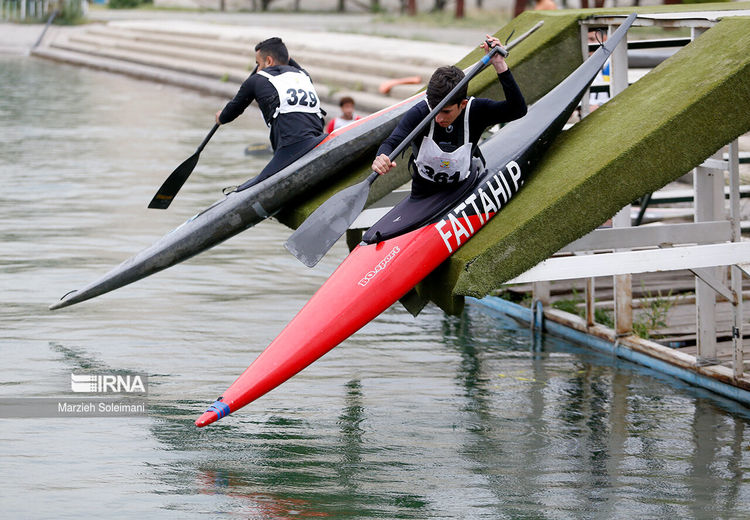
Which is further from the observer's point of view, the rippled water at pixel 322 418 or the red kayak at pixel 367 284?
the red kayak at pixel 367 284

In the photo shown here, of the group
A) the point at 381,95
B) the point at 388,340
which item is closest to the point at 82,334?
the point at 388,340

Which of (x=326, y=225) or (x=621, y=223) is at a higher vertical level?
(x=326, y=225)

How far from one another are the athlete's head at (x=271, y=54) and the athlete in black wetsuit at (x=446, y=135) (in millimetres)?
2820

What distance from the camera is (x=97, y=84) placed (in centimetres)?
3372

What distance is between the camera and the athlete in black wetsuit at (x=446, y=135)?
809cm

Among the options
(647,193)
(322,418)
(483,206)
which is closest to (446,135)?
(483,206)

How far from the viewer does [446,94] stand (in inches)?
316

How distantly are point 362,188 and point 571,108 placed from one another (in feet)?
5.53

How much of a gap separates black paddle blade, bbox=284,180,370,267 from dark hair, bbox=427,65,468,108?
2.45 feet

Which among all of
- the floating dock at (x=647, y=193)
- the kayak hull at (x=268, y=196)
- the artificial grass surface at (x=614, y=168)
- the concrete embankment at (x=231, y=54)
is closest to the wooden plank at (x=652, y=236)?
the floating dock at (x=647, y=193)

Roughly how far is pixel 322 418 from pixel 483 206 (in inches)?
80.8

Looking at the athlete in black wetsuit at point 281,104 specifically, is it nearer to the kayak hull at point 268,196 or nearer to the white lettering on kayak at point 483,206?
the kayak hull at point 268,196

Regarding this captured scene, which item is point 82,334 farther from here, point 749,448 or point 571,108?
point 749,448

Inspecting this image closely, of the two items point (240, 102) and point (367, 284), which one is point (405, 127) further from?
point (240, 102)
